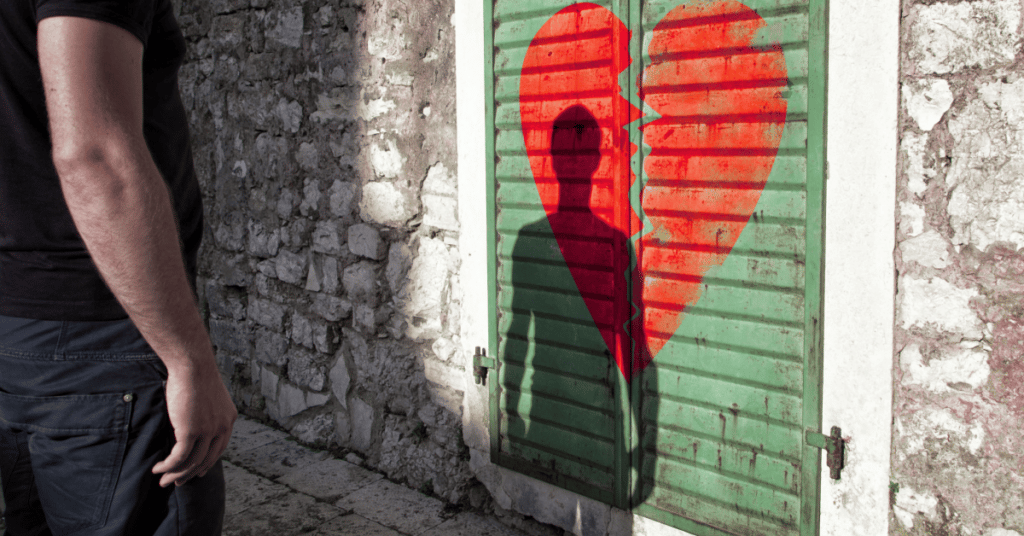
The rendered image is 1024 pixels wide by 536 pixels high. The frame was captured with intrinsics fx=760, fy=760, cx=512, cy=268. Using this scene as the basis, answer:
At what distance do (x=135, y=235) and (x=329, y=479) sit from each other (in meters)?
2.68

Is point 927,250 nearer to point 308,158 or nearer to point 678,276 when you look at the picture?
point 678,276

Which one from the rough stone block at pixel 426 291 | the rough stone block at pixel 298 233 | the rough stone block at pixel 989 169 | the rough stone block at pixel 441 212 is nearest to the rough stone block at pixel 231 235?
the rough stone block at pixel 298 233

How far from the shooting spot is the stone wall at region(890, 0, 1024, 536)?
1931 millimetres

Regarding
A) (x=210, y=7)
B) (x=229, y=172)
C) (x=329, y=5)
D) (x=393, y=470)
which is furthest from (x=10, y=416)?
(x=210, y=7)

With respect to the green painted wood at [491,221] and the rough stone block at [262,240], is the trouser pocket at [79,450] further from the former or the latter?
the rough stone block at [262,240]

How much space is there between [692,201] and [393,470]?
6.60ft

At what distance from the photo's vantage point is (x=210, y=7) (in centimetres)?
423

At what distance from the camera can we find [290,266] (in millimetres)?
3984

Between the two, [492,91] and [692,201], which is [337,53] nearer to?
[492,91]

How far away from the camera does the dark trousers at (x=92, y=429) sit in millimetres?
1388

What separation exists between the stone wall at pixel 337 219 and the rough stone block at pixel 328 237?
10mm

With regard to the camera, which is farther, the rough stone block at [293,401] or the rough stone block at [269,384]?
the rough stone block at [269,384]

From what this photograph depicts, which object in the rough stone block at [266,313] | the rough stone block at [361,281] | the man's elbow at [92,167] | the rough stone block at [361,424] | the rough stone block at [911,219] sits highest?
the man's elbow at [92,167]

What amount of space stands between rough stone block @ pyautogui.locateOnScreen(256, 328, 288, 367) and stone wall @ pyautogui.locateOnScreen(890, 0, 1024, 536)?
10.0 feet
